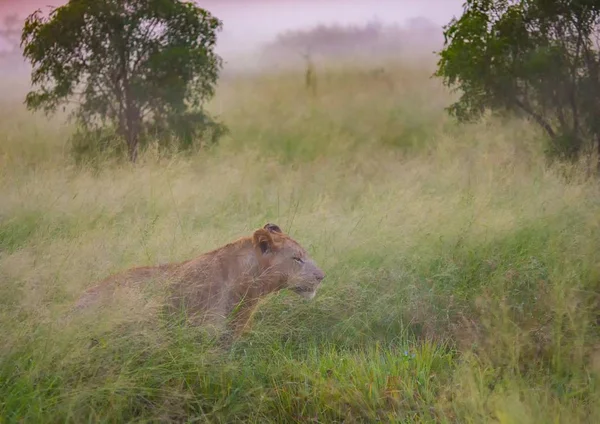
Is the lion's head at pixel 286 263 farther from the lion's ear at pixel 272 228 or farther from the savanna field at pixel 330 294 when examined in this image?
the savanna field at pixel 330 294

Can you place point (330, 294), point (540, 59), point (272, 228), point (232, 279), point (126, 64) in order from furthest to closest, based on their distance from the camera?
point (126, 64) < point (540, 59) < point (330, 294) < point (272, 228) < point (232, 279)

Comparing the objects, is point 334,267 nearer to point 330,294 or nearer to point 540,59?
point 330,294

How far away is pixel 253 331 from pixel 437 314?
158 cm

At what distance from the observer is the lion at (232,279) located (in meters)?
5.29

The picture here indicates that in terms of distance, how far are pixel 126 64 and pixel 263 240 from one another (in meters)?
8.22

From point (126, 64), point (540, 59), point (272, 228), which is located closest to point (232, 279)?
point (272, 228)

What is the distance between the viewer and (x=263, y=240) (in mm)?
5625

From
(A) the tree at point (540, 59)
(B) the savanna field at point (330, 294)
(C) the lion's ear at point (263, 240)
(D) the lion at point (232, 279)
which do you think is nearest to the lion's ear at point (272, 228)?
(D) the lion at point (232, 279)

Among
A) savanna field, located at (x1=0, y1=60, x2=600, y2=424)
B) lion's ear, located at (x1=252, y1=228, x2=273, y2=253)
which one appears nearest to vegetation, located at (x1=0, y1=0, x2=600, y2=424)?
savanna field, located at (x1=0, y1=60, x2=600, y2=424)

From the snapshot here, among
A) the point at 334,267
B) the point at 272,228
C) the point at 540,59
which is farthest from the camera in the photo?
the point at 540,59

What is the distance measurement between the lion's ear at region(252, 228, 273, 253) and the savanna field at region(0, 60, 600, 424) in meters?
0.43

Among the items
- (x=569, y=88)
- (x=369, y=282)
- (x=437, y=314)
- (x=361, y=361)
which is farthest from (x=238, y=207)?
(x=569, y=88)

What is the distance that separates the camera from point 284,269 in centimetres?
570

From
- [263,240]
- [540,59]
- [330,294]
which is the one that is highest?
[540,59]
